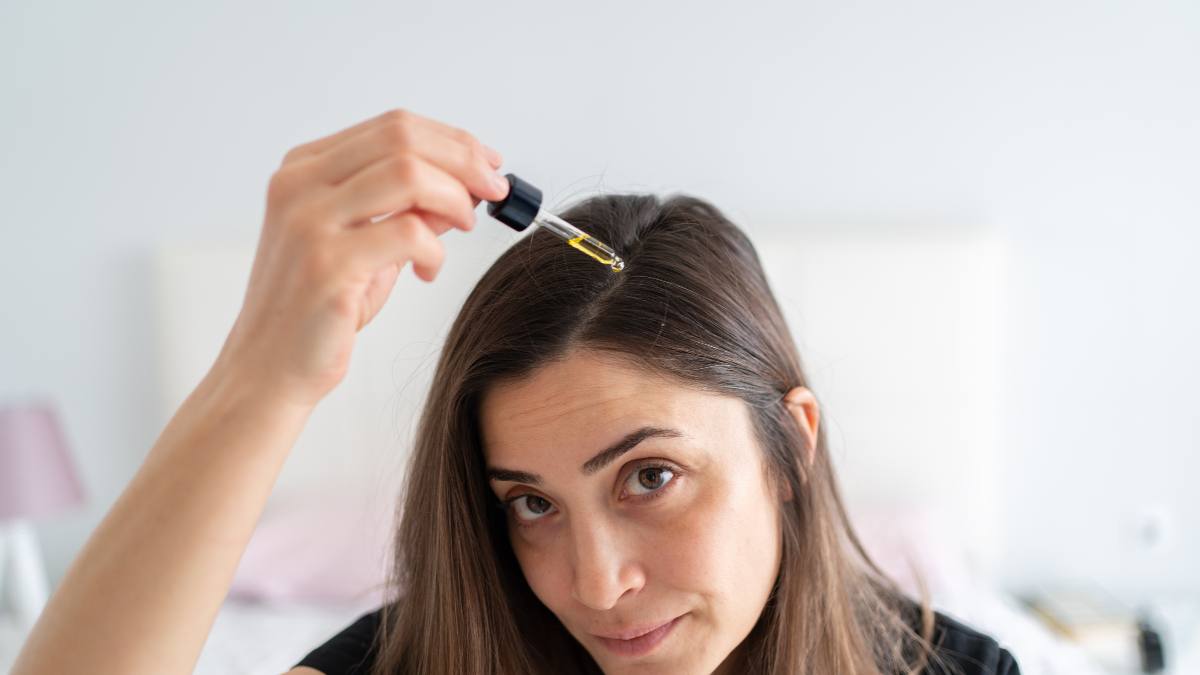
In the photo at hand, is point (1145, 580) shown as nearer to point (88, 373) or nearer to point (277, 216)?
point (277, 216)

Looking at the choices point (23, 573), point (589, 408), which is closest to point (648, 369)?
point (589, 408)

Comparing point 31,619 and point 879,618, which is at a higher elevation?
point 879,618

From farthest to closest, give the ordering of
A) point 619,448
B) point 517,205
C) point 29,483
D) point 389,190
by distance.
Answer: point 29,483 < point 619,448 < point 517,205 < point 389,190

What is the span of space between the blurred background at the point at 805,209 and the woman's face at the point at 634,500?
4.07ft

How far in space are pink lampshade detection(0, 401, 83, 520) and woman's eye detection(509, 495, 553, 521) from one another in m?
1.67

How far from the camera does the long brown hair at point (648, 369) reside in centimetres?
90

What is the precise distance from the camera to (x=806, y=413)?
1.02m

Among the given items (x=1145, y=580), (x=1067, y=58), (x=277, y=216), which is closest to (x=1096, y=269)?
(x=1067, y=58)

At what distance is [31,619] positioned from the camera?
213 centimetres

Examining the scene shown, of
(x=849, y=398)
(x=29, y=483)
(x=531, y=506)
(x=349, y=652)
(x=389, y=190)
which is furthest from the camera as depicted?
(x=849, y=398)

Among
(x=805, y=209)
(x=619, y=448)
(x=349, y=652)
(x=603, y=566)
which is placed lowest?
(x=349, y=652)

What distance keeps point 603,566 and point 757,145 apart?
1.62m

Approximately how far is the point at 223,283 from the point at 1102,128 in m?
2.21

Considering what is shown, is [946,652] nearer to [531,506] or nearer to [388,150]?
[531,506]
